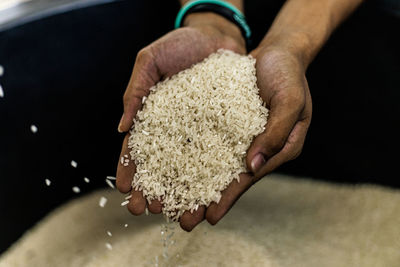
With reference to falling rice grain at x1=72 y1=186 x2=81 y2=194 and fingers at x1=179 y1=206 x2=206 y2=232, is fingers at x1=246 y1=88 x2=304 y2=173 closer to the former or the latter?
fingers at x1=179 y1=206 x2=206 y2=232

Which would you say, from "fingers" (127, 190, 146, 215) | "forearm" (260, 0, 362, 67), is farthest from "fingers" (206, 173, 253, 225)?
"forearm" (260, 0, 362, 67)

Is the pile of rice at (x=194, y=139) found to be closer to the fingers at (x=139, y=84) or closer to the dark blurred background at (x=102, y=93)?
the fingers at (x=139, y=84)

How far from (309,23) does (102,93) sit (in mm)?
477

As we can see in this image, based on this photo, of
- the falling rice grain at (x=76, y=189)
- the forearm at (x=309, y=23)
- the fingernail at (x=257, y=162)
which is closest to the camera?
the fingernail at (x=257, y=162)

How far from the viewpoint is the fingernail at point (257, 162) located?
2.09 ft

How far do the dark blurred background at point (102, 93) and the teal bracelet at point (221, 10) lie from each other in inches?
3.3

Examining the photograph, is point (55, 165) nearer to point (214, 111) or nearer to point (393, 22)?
point (214, 111)

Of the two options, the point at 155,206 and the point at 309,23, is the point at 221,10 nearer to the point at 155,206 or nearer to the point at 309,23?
the point at 309,23

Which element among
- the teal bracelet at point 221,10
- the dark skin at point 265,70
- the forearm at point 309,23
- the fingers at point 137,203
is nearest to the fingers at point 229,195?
the dark skin at point 265,70

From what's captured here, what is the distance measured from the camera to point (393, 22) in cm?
85

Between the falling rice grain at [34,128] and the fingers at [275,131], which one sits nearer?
the fingers at [275,131]

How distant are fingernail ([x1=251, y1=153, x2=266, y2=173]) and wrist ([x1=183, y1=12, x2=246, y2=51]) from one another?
345 millimetres

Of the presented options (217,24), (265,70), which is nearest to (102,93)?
(217,24)

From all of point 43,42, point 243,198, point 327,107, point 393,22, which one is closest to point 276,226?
point 243,198
